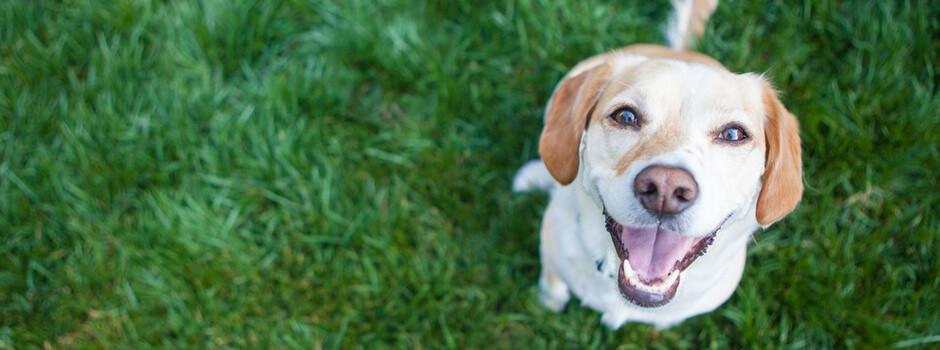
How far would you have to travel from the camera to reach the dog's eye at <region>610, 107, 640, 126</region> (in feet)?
6.43

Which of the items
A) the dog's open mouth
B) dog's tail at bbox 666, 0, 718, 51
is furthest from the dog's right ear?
dog's tail at bbox 666, 0, 718, 51

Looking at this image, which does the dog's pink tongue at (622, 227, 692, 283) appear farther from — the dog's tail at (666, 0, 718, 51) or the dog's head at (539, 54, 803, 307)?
the dog's tail at (666, 0, 718, 51)

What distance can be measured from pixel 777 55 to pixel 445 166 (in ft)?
6.36

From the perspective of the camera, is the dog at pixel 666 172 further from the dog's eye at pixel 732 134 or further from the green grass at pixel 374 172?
the green grass at pixel 374 172

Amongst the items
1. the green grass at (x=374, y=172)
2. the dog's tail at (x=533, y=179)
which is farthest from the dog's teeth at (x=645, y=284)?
the dog's tail at (x=533, y=179)

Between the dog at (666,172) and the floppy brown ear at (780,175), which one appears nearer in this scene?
the dog at (666,172)

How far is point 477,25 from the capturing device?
3508 mm

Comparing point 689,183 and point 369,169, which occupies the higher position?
point 689,183

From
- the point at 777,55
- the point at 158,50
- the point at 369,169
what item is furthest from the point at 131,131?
the point at 777,55

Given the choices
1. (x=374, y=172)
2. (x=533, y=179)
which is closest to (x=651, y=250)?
(x=533, y=179)

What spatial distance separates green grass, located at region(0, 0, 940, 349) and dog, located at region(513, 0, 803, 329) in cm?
79

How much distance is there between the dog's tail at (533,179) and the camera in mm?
3090

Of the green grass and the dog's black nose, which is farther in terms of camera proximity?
the green grass

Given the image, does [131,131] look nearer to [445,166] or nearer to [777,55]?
[445,166]
